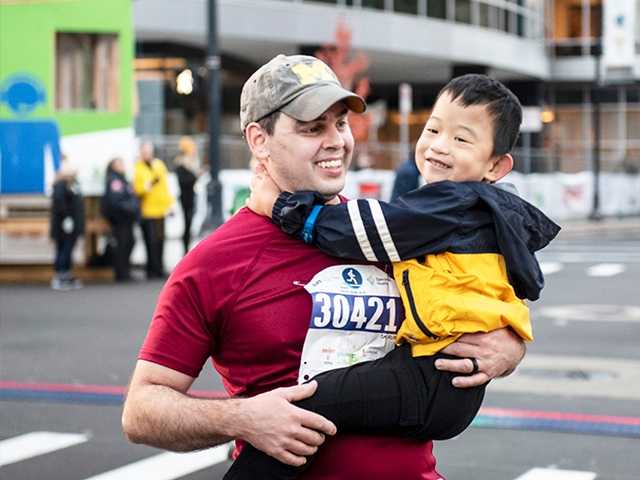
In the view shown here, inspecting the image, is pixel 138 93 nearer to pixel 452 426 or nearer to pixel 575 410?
pixel 575 410

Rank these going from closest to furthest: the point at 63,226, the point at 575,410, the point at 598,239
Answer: the point at 575,410 → the point at 63,226 → the point at 598,239

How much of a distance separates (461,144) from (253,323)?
0.68 m

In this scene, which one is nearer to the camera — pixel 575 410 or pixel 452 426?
pixel 452 426

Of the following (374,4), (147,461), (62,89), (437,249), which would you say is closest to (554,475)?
(147,461)

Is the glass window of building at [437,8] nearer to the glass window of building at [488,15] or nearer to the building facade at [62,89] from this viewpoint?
the glass window of building at [488,15]

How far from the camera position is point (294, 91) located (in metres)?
3.00

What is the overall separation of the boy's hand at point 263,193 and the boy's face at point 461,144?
1.28 ft

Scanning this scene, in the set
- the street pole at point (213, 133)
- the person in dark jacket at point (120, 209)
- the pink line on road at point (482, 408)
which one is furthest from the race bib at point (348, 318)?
the street pole at point (213, 133)

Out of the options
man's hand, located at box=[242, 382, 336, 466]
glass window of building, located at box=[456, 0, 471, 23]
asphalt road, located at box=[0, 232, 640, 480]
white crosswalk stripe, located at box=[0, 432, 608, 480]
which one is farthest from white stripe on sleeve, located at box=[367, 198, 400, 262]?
glass window of building, located at box=[456, 0, 471, 23]

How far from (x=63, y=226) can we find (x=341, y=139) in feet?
49.1

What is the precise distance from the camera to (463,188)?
309 cm

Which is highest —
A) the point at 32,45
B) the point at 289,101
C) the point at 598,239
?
the point at 32,45

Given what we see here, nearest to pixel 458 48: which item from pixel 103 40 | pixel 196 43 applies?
pixel 196 43

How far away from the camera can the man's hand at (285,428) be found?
2.84m
